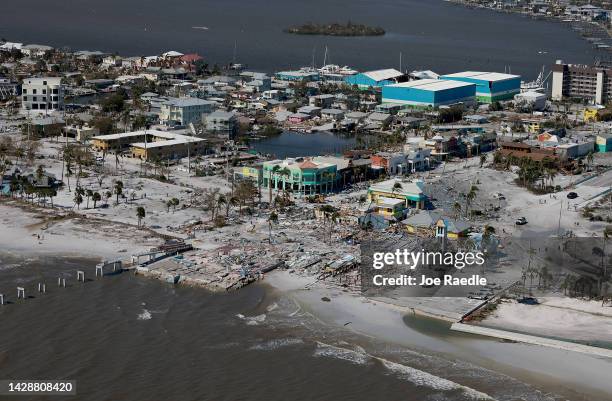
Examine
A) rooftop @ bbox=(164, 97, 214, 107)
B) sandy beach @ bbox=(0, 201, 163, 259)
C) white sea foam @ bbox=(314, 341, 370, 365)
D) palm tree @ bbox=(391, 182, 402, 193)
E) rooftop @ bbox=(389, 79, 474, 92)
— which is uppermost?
A: rooftop @ bbox=(389, 79, 474, 92)

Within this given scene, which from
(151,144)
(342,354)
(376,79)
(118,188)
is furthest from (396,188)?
(376,79)

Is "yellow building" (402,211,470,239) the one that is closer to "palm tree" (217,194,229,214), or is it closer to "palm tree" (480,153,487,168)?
"palm tree" (217,194,229,214)

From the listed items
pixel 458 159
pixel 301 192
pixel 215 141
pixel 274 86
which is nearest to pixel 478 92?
pixel 274 86

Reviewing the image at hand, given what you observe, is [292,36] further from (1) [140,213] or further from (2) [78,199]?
(1) [140,213]

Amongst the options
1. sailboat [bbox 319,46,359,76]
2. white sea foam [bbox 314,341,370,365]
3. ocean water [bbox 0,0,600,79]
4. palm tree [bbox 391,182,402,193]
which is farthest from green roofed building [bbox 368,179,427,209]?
ocean water [bbox 0,0,600,79]

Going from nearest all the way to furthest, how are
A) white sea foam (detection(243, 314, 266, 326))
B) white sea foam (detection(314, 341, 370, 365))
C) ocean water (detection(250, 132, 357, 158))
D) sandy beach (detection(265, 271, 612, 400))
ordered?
sandy beach (detection(265, 271, 612, 400))
white sea foam (detection(314, 341, 370, 365))
white sea foam (detection(243, 314, 266, 326))
ocean water (detection(250, 132, 357, 158))

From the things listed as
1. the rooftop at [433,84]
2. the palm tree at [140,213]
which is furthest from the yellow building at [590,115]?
the palm tree at [140,213]
